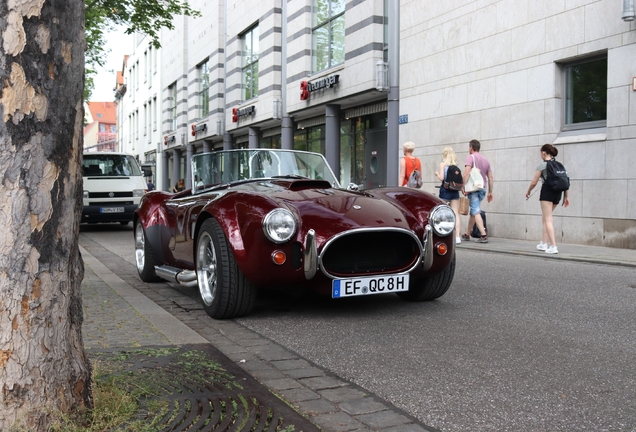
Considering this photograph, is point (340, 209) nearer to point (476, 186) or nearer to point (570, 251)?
point (570, 251)

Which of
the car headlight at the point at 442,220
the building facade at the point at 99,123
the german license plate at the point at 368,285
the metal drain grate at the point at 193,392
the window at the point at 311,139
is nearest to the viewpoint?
the metal drain grate at the point at 193,392

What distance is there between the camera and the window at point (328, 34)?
20484mm

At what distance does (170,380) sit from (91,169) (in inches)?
567

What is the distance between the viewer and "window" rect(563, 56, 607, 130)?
12039 mm

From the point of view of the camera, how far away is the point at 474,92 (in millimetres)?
14773

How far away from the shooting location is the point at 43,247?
2594 millimetres

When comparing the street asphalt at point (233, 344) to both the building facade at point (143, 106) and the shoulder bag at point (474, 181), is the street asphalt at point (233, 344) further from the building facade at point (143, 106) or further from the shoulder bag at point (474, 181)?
the building facade at point (143, 106)

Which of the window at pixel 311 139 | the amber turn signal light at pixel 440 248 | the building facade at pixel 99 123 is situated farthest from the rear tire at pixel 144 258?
the building facade at pixel 99 123

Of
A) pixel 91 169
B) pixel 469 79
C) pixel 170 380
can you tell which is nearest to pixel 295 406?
pixel 170 380

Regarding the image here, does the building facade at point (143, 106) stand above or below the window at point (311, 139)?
above

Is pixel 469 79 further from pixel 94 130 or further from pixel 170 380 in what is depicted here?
pixel 94 130

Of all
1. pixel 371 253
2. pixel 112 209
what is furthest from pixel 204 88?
pixel 371 253

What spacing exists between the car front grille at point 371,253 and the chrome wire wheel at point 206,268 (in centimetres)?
96

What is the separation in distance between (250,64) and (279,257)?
24641 millimetres
